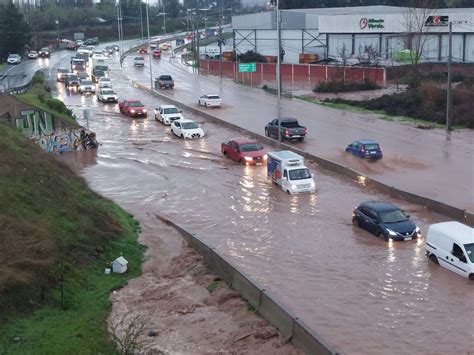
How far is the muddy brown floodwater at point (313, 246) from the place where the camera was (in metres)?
15.5

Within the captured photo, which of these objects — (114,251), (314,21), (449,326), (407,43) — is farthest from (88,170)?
(314,21)

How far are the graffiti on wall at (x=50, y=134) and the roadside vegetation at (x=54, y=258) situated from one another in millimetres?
11671

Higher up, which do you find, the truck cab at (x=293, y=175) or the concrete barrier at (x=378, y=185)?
the truck cab at (x=293, y=175)

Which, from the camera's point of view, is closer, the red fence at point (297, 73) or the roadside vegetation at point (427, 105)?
the roadside vegetation at point (427, 105)

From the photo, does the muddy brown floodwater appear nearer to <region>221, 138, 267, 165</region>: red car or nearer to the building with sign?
<region>221, 138, 267, 165</region>: red car

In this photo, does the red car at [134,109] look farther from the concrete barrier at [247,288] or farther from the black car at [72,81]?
the concrete barrier at [247,288]

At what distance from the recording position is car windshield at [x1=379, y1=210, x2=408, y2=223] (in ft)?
72.4

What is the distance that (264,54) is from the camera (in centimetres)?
9825

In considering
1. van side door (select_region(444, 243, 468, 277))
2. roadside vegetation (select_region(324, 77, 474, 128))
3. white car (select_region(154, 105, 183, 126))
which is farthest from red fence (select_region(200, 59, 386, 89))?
van side door (select_region(444, 243, 468, 277))

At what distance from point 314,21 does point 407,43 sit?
16670 millimetres

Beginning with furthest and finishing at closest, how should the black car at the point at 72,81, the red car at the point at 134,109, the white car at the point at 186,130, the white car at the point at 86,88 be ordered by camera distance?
the black car at the point at 72,81 → the white car at the point at 86,88 → the red car at the point at 134,109 → the white car at the point at 186,130

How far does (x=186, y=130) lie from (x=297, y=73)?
3918 cm

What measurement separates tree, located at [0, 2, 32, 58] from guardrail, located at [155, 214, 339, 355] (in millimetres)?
80774

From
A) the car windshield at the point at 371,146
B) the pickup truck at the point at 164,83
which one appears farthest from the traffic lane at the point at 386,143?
the pickup truck at the point at 164,83
